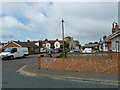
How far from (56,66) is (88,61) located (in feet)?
8.54

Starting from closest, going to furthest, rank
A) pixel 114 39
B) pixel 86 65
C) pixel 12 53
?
pixel 86 65, pixel 114 39, pixel 12 53

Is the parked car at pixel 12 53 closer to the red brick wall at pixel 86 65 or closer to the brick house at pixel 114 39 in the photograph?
the red brick wall at pixel 86 65

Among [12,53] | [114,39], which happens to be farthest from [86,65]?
[12,53]

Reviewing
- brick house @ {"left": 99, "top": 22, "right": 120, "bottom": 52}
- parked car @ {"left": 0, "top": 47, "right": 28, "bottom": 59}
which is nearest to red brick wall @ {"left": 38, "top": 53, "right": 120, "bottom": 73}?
brick house @ {"left": 99, "top": 22, "right": 120, "bottom": 52}

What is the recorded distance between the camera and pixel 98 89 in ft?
18.6

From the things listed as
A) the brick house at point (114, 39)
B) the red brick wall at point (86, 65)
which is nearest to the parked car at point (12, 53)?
the red brick wall at point (86, 65)

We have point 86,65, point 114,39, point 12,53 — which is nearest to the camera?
point 86,65

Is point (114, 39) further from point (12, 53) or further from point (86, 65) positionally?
point (12, 53)

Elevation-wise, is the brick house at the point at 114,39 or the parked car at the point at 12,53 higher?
the brick house at the point at 114,39

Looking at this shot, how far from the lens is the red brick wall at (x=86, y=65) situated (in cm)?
847

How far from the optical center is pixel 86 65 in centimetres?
911

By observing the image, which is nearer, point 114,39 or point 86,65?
point 86,65

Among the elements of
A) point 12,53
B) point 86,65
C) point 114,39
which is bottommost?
point 86,65

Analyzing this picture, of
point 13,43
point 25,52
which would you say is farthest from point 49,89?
point 13,43
